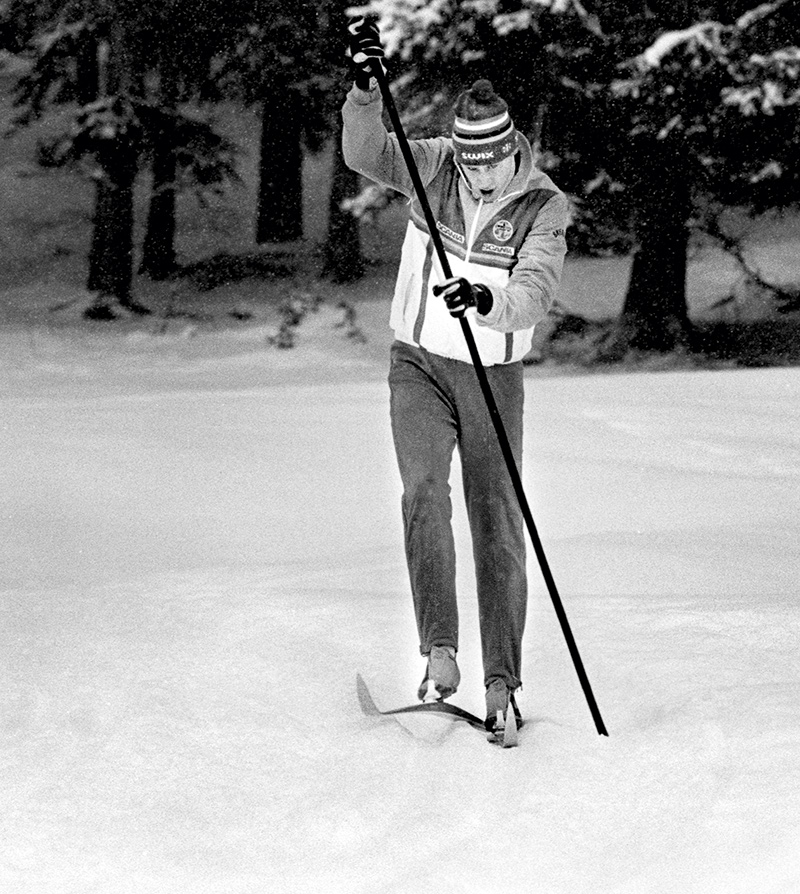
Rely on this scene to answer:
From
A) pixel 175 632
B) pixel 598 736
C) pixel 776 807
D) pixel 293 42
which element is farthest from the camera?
pixel 293 42

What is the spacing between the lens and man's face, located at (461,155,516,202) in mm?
4574

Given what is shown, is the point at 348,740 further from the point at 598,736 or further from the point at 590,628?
the point at 590,628

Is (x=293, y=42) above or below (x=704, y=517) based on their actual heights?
above

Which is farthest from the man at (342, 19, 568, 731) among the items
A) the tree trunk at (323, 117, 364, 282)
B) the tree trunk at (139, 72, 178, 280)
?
the tree trunk at (323, 117, 364, 282)

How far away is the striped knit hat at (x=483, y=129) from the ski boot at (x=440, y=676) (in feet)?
4.81

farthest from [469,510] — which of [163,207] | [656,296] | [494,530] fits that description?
[163,207]

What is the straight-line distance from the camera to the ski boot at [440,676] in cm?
470

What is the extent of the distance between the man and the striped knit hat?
0.01 meters

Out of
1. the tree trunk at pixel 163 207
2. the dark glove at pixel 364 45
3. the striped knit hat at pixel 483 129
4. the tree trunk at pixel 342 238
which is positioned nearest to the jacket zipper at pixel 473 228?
the striped knit hat at pixel 483 129

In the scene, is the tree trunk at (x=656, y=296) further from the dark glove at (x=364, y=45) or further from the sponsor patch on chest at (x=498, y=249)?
the dark glove at (x=364, y=45)

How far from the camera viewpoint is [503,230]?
183 inches

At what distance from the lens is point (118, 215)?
23.0m

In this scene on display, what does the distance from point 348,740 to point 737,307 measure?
1799cm

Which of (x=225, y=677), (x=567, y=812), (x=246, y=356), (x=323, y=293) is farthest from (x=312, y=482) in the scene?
(x=323, y=293)
